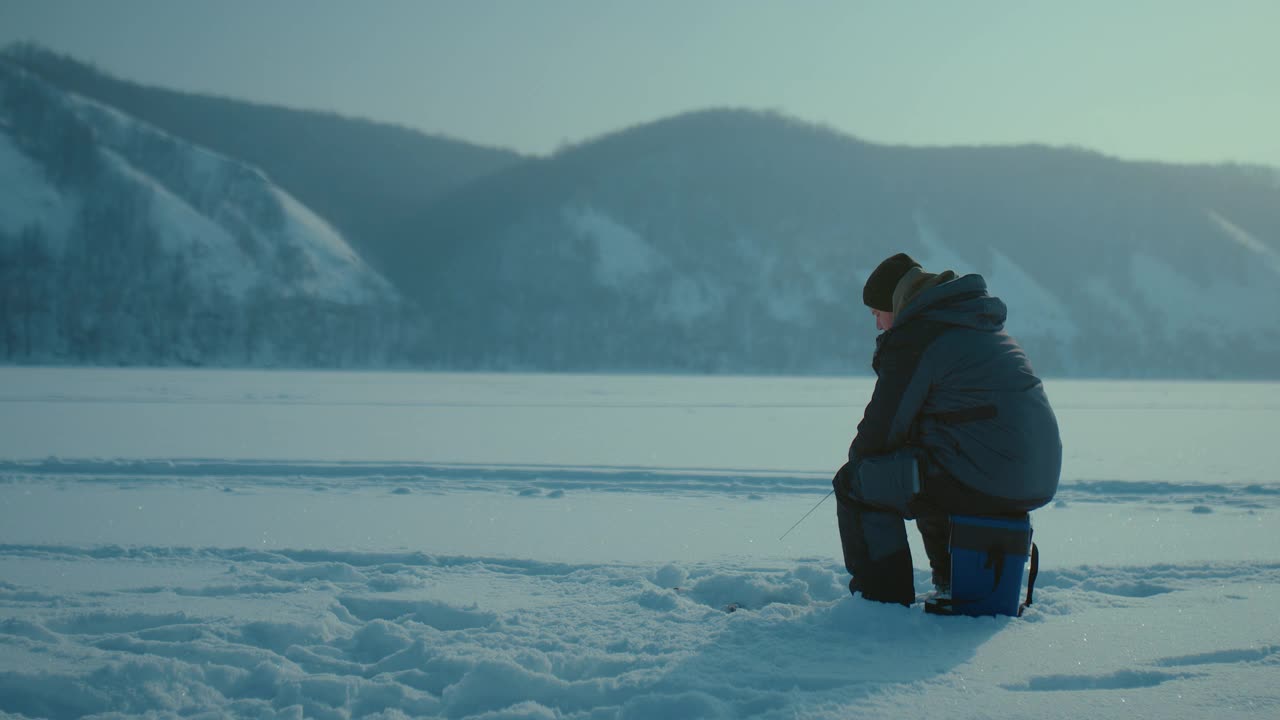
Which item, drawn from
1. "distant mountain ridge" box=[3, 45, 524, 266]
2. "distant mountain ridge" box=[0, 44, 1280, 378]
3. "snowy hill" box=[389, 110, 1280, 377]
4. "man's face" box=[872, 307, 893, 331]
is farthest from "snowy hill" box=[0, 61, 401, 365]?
"man's face" box=[872, 307, 893, 331]

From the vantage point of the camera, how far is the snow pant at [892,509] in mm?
2842

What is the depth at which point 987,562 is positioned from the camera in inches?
115

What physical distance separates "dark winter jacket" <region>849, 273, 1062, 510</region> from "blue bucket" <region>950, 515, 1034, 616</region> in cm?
11

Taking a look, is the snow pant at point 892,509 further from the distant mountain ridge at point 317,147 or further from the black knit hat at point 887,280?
the distant mountain ridge at point 317,147

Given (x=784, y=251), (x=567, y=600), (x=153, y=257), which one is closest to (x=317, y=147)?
(x=153, y=257)

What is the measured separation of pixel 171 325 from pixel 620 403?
56.9m

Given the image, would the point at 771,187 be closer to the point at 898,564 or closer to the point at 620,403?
the point at 620,403

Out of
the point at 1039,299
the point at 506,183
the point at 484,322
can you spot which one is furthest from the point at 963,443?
the point at 506,183

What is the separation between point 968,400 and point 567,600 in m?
1.58

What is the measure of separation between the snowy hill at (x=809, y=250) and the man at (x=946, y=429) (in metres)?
68.0

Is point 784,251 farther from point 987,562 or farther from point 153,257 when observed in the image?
point 987,562

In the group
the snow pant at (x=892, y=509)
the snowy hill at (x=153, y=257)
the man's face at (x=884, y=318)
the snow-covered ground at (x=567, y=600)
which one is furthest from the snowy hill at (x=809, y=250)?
the snow pant at (x=892, y=509)

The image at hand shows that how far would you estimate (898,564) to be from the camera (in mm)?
2932

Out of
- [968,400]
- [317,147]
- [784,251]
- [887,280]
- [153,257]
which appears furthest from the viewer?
[317,147]
